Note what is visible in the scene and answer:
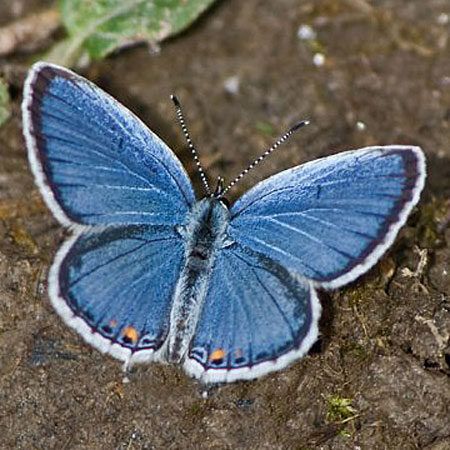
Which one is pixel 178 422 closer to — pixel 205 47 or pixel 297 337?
pixel 297 337

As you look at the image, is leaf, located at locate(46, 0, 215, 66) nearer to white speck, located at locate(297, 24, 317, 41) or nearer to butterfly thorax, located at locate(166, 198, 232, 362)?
white speck, located at locate(297, 24, 317, 41)

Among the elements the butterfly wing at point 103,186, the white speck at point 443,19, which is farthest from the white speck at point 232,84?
the butterfly wing at point 103,186

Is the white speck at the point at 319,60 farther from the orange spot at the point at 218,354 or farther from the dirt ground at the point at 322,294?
the orange spot at the point at 218,354

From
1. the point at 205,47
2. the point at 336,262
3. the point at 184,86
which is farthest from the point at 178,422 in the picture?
the point at 205,47

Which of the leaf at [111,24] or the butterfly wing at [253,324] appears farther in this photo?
the leaf at [111,24]

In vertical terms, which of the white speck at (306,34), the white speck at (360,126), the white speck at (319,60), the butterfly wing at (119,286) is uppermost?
the butterfly wing at (119,286)

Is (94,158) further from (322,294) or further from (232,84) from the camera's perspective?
(232,84)
